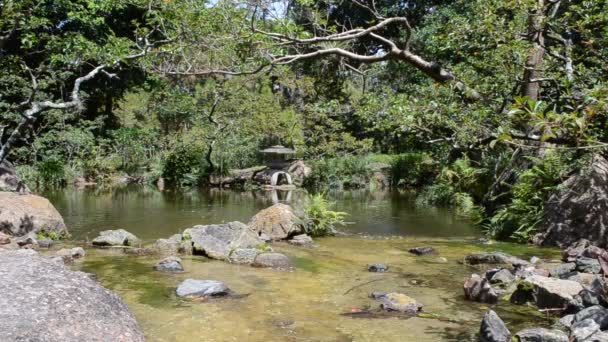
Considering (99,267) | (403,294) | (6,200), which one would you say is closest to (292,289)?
(403,294)

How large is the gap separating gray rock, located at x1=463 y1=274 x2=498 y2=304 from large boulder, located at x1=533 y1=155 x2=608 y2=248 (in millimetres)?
3746

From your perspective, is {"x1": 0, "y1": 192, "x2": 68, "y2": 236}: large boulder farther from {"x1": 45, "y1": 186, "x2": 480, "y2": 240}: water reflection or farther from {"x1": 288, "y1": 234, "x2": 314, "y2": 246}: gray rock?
{"x1": 288, "y1": 234, "x2": 314, "y2": 246}: gray rock

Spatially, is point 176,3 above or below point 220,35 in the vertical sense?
above

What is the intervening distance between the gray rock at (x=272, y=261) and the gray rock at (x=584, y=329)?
4255 millimetres

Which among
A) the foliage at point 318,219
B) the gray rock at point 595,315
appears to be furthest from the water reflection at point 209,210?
the gray rock at point 595,315

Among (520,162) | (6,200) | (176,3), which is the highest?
(176,3)

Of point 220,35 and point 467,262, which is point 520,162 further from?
point 220,35

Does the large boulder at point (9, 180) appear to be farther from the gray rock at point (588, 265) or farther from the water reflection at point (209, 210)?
the gray rock at point (588, 265)

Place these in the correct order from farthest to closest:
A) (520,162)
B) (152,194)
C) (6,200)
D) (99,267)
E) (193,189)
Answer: (193,189) → (152,194) → (520,162) → (6,200) → (99,267)

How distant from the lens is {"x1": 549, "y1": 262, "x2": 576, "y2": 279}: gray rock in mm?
7010

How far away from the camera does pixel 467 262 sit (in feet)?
28.5

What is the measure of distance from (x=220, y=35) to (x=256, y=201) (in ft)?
39.3

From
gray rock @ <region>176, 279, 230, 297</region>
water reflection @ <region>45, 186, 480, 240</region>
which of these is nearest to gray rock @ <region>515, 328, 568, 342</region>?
gray rock @ <region>176, 279, 230, 297</region>

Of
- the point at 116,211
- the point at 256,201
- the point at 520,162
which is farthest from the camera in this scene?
the point at 256,201
